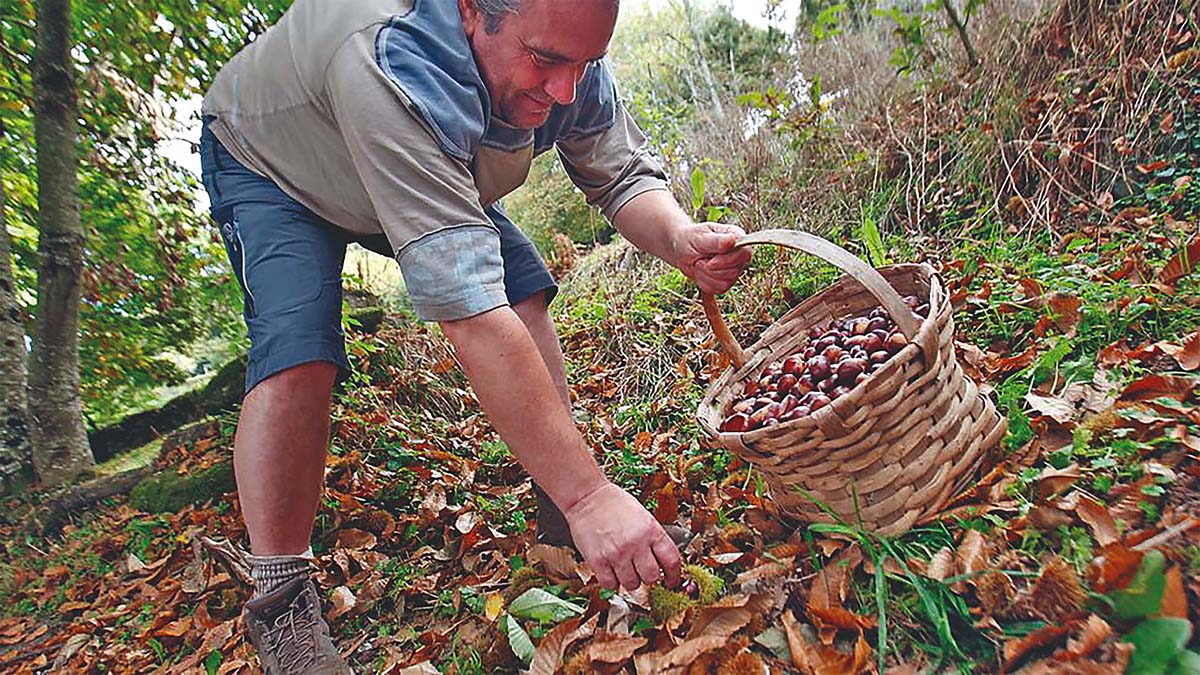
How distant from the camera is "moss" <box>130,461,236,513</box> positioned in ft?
8.38

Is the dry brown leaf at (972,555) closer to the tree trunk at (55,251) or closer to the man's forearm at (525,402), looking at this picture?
the man's forearm at (525,402)

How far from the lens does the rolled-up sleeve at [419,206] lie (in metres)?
1.16

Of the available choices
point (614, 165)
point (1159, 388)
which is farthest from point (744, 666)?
point (614, 165)

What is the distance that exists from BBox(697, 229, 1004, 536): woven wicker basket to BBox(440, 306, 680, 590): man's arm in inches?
9.9

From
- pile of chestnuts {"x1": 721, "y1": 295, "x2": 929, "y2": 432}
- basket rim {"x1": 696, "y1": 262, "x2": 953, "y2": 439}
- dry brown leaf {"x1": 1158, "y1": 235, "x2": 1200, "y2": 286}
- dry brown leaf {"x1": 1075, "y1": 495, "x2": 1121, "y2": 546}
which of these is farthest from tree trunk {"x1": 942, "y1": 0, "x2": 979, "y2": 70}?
dry brown leaf {"x1": 1075, "y1": 495, "x2": 1121, "y2": 546}

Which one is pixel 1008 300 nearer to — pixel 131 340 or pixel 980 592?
pixel 980 592

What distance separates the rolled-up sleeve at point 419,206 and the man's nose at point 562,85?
26 cm

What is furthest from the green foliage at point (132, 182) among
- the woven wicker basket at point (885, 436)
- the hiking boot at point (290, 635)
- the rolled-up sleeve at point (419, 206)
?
the woven wicker basket at point (885, 436)

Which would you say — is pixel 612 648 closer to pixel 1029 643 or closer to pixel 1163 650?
pixel 1029 643

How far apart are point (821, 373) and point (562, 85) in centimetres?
73

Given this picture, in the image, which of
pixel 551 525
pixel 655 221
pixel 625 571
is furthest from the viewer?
pixel 551 525

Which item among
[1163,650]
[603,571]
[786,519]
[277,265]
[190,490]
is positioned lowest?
[1163,650]

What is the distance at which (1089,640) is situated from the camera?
3.19ft

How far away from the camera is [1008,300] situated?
2.11 metres
